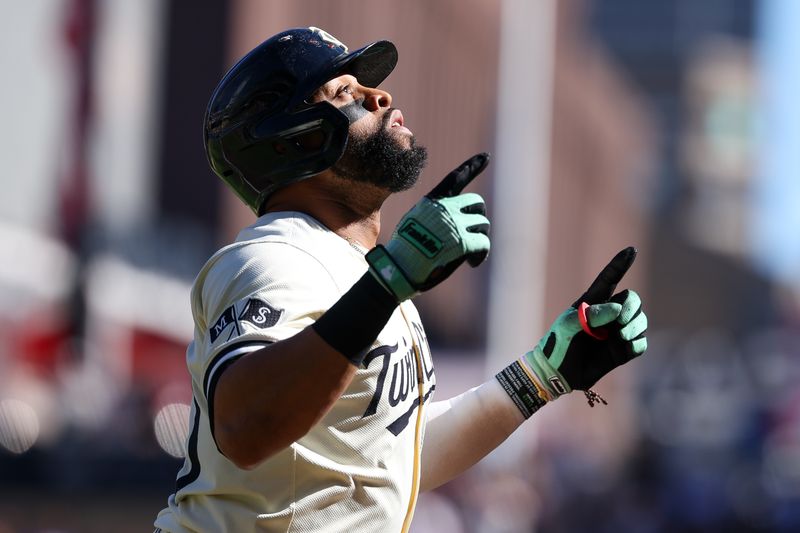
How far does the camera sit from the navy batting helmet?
11.8ft

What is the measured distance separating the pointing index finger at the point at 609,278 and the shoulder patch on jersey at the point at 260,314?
42.5 inches

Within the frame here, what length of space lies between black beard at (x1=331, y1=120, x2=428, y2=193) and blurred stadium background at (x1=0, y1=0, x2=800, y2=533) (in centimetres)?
624

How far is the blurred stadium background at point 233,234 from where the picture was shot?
41.8ft

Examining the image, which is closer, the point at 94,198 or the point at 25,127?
the point at 94,198

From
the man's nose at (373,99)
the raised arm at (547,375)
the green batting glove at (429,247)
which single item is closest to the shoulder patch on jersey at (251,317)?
the green batting glove at (429,247)

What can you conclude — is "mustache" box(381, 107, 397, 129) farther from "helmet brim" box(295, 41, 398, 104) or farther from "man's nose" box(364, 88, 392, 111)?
"helmet brim" box(295, 41, 398, 104)

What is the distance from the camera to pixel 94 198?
2053 centimetres

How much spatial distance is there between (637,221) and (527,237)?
49919mm

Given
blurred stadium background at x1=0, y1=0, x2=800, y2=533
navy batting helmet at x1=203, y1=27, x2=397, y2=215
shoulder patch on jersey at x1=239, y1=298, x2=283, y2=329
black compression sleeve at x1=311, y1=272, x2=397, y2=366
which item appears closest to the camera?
black compression sleeve at x1=311, y1=272, x2=397, y2=366

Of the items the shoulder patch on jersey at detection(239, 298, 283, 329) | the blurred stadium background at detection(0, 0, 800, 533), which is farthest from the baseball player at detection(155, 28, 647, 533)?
the blurred stadium background at detection(0, 0, 800, 533)

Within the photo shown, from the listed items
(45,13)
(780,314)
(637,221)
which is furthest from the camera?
(780,314)

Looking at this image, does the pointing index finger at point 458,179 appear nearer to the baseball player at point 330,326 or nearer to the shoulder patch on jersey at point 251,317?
the baseball player at point 330,326

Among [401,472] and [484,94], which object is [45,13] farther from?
[401,472]

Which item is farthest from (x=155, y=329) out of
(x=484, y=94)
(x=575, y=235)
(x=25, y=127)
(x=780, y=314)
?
(x=780, y=314)
